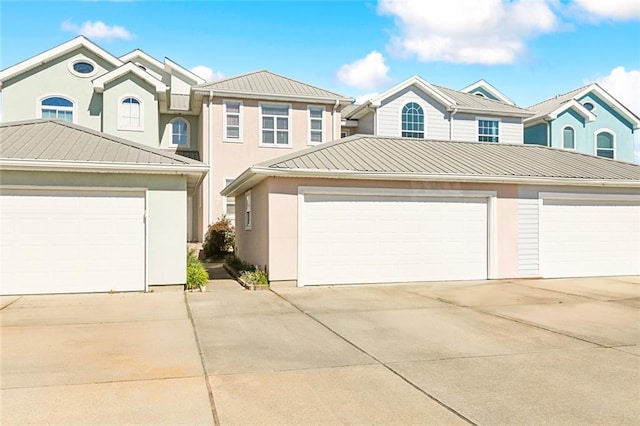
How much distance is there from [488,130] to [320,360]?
2206 cm

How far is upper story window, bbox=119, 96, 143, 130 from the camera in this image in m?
23.8

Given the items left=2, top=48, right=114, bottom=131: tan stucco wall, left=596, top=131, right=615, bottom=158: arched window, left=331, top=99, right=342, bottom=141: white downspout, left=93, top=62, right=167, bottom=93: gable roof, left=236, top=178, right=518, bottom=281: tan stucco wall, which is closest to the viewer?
left=236, top=178, right=518, bottom=281: tan stucco wall

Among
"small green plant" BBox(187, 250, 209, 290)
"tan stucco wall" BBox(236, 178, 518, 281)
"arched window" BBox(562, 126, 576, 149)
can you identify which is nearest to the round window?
"tan stucco wall" BBox(236, 178, 518, 281)

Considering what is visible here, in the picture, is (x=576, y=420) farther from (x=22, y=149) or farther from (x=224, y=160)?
(x=224, y=160)

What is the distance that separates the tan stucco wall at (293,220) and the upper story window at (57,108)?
1372 cm

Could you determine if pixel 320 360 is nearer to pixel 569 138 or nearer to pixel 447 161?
pixel 447 161

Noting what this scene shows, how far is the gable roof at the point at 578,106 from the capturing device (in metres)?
27.4

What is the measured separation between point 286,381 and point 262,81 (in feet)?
64.9

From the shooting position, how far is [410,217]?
14109 mm

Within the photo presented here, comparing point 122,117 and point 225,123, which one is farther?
point 122,117

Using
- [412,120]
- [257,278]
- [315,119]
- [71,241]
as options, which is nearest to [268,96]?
[315,119]

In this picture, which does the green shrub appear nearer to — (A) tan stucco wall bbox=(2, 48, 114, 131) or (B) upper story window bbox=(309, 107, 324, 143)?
(B) upper story window bbox=(309, 107, 324, 143)

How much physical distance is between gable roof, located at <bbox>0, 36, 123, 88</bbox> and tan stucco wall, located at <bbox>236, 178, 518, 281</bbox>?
1462 centimetres

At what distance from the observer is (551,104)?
2927 cm
